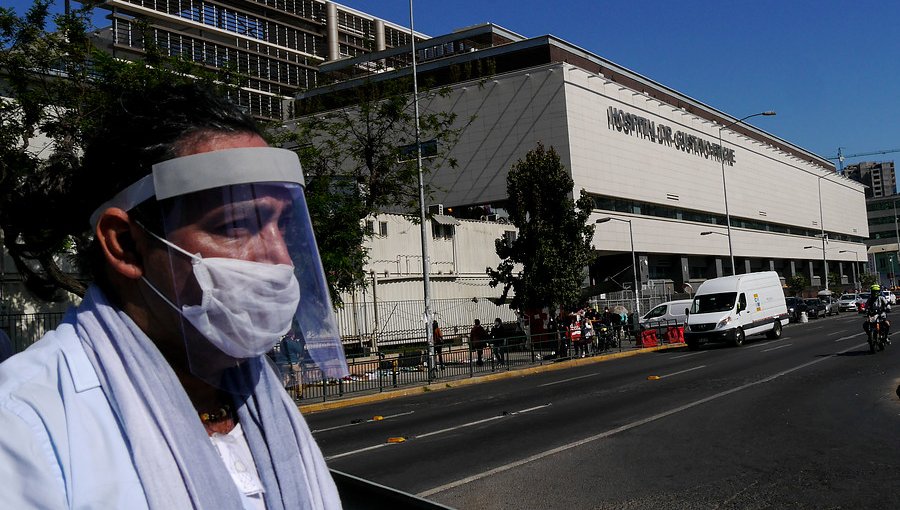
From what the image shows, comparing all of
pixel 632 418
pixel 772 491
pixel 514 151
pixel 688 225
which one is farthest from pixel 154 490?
pixel 688 225

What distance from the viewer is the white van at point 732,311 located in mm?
29094

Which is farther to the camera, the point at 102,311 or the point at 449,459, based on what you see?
the point at 449,459

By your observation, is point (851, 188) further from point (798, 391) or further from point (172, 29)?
point (798, 391)

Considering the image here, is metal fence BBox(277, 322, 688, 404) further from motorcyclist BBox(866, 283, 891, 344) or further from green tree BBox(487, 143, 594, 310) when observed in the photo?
motorcyclist BBox(866, 283, 891, 344)

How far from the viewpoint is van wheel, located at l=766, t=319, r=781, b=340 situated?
105 feet

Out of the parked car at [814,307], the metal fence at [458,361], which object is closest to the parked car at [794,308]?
the parked car at [814,307]

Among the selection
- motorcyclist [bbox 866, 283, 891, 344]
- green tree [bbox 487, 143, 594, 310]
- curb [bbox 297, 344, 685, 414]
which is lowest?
curb [bbox 297, 344, 685, 414]

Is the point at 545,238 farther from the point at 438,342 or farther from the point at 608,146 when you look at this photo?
the point at 608,146

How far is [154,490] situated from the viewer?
4.06 feet

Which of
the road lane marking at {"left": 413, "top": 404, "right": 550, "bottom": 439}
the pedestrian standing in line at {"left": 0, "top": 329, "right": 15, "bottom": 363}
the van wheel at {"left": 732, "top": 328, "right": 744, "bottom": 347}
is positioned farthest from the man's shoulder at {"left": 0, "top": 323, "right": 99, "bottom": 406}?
the van wheel at {"left": 732, "top": 328, "right": 744, "bottom": 347}

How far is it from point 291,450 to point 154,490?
20.1 inches

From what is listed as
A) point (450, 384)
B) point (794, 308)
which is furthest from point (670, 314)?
point (450, 384)

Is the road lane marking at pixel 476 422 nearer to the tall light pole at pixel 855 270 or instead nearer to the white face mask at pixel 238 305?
the white face mask at pixel 238 305

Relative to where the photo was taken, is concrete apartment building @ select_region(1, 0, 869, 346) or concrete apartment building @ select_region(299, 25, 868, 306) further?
concrete apartment building @ select_region(299, 25, 868, 306)
